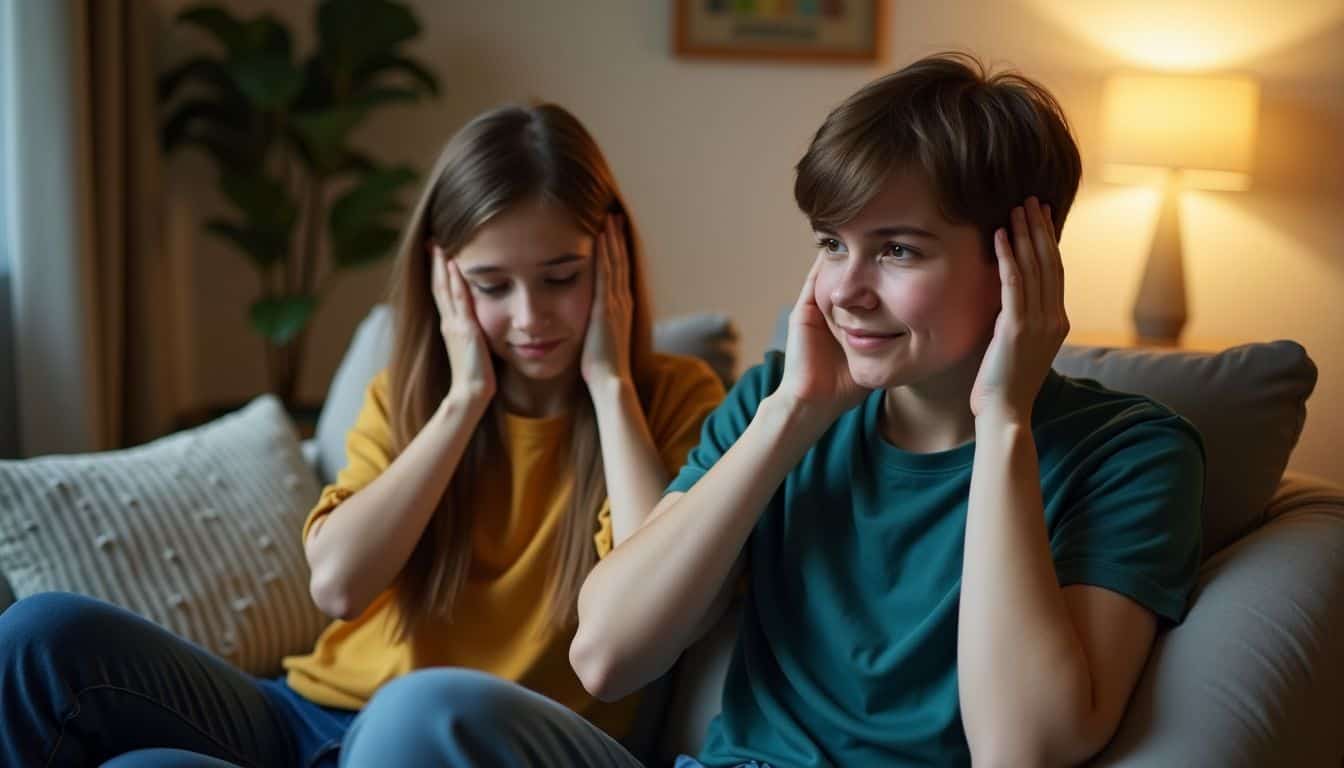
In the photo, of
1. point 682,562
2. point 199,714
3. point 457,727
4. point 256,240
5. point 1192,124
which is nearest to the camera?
point 457,727

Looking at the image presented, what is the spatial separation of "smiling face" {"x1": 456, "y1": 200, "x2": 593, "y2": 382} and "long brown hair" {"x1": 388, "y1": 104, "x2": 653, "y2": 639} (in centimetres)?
2

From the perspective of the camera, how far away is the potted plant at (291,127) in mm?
3344

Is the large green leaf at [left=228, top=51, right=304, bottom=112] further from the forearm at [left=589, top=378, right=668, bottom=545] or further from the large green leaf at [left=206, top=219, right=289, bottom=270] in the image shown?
the forearm at [left=589, top=378, right=668, bottom=545]

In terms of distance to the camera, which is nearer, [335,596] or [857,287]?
[857,287]

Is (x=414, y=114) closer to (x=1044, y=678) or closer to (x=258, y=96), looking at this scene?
(x=258, y=96)

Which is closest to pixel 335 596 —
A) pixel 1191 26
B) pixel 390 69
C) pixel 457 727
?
pixel 457 727

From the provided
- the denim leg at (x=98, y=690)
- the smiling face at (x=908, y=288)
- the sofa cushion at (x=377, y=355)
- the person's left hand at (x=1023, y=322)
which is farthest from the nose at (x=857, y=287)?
the denim leg at (x=98, y=690)

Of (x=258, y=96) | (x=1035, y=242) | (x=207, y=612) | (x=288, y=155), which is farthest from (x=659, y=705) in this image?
(x=288, y=155)

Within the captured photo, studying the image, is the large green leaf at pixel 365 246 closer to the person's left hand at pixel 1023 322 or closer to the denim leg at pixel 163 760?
the denim leg at pixel 163 760

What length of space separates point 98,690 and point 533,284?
614mm

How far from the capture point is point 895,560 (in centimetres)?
129

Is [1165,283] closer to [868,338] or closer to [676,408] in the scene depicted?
[676,408]

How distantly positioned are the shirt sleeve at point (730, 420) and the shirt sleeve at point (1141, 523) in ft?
1.10

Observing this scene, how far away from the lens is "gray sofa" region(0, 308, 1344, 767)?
113 centimetres
